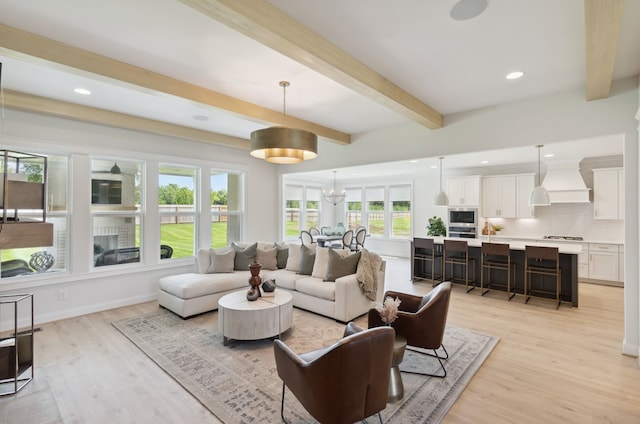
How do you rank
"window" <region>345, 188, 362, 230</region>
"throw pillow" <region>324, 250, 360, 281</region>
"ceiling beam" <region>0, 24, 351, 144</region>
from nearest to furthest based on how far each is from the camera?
"ceiling beam" <region>0, 24, 351, 144</region>
"throw pillow" <region>324, 250, 360, 281</region>
"window" <region>345, 188, 362, 230</region>

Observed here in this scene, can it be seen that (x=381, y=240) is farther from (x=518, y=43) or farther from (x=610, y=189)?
(x=518, y=43)

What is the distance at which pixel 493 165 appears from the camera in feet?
25.4

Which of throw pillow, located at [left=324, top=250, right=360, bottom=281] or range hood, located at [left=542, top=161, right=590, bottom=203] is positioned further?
range hood, located at [left=542, top=161, right=590, bottom=203]

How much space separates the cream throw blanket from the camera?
4.18 metres

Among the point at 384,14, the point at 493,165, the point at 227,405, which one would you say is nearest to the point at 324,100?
the point at 384,14

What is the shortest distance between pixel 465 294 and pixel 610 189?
13.1 feet

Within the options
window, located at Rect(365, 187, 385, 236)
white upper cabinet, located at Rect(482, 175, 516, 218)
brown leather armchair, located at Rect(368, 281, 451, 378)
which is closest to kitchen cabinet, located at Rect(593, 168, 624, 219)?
white upper cabinet, located at Rect(482, 175, 516, 218)

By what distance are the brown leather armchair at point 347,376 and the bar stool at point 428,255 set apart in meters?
4.68

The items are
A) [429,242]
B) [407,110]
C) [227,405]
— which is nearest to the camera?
[227,405]

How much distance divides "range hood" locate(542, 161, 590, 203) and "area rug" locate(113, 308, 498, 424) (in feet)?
16.0

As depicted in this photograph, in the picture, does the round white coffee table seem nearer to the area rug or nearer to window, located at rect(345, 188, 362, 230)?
the area rug

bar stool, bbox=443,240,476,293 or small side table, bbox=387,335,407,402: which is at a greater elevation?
bar stool, bbox=443,240,476,293

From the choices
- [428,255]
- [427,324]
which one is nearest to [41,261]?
[427,324]

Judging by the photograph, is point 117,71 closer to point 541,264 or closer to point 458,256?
point 458,256
